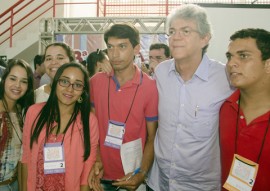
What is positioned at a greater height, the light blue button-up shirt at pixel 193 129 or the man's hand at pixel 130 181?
the light blue button-up shirt at pixel 193 129

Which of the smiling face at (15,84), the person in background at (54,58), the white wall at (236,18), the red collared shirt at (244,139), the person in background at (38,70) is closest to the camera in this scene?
the red collared shirt at (244,139)

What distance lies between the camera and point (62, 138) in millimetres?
1951

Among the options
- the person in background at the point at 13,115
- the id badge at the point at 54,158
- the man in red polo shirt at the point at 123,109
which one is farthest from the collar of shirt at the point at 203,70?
the person in background at the point at 13,115

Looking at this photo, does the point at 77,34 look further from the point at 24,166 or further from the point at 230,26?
the point at 24,166

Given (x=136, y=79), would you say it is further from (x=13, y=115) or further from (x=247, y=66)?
(x=13, y=115)

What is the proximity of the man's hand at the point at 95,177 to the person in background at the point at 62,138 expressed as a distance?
1.3 inches

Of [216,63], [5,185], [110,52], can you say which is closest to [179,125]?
[216,63]

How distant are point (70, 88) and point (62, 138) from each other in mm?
376

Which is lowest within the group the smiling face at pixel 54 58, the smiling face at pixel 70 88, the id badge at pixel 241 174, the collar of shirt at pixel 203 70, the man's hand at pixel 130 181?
the man's hand at pixel 130 181

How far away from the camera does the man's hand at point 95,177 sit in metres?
1.96

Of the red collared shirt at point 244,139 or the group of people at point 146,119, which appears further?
the group of people at point 146,119

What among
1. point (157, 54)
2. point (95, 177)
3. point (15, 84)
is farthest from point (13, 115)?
point (157, 54)

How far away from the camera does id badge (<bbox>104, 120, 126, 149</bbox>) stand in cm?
208

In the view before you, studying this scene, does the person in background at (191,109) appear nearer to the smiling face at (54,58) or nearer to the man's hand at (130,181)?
the man's hand at (130,181)
